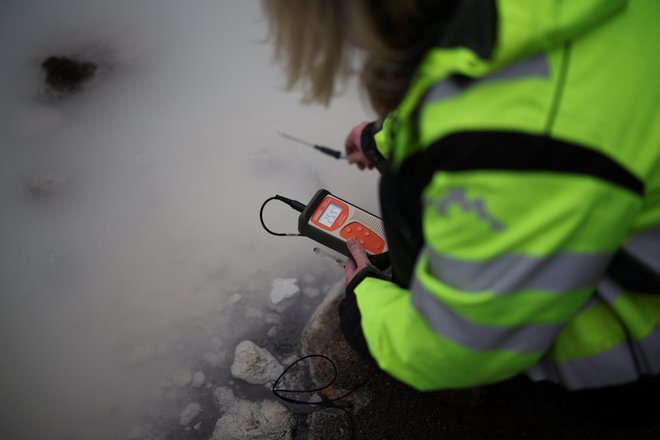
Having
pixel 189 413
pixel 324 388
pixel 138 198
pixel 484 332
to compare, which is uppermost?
pixel 484 332

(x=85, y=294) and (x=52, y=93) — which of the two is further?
(x=52, y=93)

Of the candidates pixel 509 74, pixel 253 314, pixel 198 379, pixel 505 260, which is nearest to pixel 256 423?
pixel 198 379

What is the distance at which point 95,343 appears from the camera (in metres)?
1.45

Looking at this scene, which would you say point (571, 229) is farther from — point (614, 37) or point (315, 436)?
point (315, 436)

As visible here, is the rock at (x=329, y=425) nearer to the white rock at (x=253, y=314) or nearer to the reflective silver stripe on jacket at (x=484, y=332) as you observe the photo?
the white rock at (x=253, y=314)

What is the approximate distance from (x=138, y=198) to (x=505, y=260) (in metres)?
1.50

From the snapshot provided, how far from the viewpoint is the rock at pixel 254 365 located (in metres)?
1.37

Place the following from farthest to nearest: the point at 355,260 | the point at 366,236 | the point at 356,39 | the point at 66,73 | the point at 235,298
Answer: the point at 66,73, the point at 235,298, the point at 366,236, the point at 355,260, the point at 356,39

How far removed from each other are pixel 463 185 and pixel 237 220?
1210 millimetres

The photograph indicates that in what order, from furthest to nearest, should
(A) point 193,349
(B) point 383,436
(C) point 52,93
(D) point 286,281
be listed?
(C) point 52,93 → (D) point 286,281 → (A) point 193,349 → (B) point 383,436

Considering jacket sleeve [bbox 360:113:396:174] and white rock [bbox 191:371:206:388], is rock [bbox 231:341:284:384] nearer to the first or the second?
white rock [bbox 191:371:206:388]

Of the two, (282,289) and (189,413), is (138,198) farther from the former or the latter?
(189,413)

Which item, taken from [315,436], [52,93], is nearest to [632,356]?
[315,436]

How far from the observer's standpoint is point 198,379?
1384 mm
